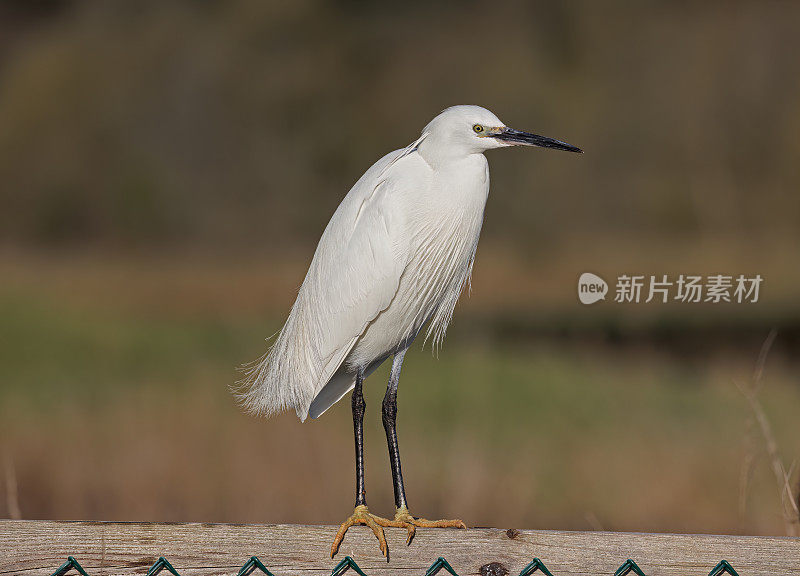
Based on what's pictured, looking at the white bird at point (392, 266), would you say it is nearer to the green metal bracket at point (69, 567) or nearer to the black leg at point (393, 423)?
the black leg at point (393, 423)

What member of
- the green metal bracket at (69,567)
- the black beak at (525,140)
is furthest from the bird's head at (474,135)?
the green metal bracket at (69,567)

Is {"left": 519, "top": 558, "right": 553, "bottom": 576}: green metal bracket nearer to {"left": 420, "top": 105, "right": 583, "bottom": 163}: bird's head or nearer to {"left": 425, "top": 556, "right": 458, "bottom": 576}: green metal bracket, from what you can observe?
{"left": 425, "top": 556, "right": 458, "bottom": 576}: green metal bracket

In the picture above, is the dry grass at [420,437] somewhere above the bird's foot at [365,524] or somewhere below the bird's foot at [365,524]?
below

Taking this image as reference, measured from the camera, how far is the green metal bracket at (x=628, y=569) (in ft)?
3.14

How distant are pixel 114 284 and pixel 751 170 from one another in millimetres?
6107

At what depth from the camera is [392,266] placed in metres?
1.39

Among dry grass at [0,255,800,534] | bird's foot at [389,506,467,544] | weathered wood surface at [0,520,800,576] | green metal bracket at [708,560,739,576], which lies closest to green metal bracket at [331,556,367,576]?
weathered wood surface at [0,520,800,576]

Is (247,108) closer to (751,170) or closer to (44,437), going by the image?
(751,170)

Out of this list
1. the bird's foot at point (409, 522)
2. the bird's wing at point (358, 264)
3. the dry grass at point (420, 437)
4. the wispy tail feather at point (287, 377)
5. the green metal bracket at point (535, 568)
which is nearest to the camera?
the green metal bracket at point (535, 568)

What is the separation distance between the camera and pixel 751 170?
24.9ft

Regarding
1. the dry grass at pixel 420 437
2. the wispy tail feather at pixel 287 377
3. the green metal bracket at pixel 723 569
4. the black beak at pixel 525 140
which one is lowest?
the dry grass at pixel 420 437

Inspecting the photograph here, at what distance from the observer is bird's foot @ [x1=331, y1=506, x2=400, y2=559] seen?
1.04 meters

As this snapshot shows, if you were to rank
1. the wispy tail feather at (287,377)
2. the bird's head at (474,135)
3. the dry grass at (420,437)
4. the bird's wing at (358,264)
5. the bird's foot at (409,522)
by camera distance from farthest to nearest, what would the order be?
the dry grass at (420,437) → the wispy tail feather at (287,377) → the bird's wing at (358,264) → the bird's head at (474,135) → the bird's foot at (409,522)

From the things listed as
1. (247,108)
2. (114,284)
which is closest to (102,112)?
(247,108)
